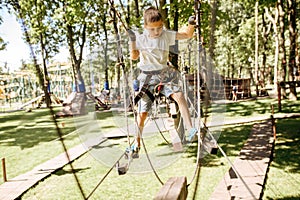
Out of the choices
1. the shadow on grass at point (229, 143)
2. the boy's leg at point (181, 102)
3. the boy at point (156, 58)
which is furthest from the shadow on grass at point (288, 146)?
the boy at point (156, 58)

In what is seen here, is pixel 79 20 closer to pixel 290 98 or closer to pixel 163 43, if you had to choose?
pixel 163 43

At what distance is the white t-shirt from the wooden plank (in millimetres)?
784

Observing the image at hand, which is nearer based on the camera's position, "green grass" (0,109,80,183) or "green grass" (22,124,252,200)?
"green grass" (22,124,252,200)

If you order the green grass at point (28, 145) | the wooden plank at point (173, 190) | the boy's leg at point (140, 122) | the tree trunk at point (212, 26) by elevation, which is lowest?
the green grass at point (28, 145)

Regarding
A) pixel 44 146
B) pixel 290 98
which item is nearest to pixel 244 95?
pixel 290 98

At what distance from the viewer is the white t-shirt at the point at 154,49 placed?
7.37 feet

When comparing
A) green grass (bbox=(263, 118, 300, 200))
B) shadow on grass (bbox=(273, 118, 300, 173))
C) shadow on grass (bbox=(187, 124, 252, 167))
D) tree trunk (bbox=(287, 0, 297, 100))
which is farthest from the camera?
tree trunk (bbox=(287, 0, 297, 100))

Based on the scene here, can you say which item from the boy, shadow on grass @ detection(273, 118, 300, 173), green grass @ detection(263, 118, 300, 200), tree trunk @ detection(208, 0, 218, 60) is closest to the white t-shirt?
the boy

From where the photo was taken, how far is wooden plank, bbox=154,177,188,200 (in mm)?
1772

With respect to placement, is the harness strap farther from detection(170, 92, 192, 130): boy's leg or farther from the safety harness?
detection(170, 92, 192, 130): boy's leg

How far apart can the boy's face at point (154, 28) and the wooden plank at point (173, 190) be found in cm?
95

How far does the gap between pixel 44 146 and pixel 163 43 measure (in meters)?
7.16

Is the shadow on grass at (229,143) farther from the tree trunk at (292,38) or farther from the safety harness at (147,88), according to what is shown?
the tree trunk at (292,38)

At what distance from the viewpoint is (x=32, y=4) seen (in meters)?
2.84
